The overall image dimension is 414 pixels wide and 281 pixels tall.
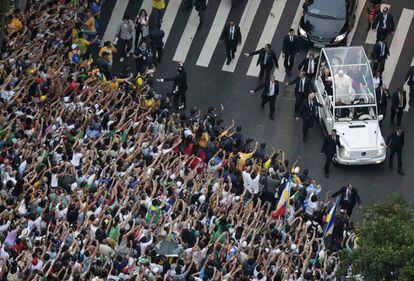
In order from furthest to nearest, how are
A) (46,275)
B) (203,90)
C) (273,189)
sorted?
1. (203,90)
2. (273,189)
3. (46,275)

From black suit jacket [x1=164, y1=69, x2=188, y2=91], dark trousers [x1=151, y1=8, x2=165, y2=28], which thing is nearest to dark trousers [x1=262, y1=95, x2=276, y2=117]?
black suit jacket [x1=164, y1=69, x2=188, y2=91]

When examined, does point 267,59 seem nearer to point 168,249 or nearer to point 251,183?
point 251,183

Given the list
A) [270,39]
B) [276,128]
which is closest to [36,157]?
[276,128]

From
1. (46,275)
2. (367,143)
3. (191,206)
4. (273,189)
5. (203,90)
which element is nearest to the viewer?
(46,275)

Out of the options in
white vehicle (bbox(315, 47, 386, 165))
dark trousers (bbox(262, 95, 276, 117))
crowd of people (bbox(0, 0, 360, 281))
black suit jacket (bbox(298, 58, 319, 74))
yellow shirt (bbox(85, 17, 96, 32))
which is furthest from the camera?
yellow shirt (bbox(85, 17, 96, 32))

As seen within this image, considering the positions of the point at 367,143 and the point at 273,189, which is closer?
the point at 273,189

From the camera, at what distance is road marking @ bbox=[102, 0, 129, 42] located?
1879 inches

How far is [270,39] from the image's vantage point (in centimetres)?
4803

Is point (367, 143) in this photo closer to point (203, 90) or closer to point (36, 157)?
point (203, 90)

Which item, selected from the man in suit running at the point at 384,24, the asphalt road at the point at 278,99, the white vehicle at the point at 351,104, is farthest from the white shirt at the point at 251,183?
the man in suit running at the point at 384,24

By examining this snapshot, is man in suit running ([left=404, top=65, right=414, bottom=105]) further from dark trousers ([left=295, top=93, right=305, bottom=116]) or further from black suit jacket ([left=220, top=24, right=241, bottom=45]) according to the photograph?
black suit jacket ([left=220, top=24, right=241, bottom=45])

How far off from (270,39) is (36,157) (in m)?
12.5

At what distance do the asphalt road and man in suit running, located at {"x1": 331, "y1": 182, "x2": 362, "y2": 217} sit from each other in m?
0.89

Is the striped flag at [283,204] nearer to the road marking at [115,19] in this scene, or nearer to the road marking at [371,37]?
the road marking at [371,37]
